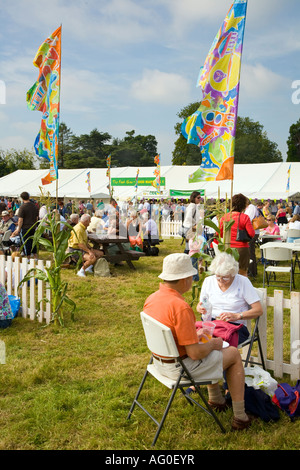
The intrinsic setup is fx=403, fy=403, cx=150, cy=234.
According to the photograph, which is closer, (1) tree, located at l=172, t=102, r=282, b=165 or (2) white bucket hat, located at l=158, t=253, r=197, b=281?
(2) white bucket hat, located at l=158, t=253, r=197, b=281

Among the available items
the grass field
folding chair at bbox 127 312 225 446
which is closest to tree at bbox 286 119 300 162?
the grass field

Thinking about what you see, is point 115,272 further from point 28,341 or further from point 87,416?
point 87,416

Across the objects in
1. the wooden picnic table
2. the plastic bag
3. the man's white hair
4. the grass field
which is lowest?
the grass field

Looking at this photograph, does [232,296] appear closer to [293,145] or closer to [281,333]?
[281,333]

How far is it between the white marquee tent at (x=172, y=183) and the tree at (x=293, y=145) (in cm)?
3276

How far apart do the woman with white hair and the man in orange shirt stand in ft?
1.82

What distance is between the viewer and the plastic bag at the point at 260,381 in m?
3.25

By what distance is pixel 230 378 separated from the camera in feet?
10.0

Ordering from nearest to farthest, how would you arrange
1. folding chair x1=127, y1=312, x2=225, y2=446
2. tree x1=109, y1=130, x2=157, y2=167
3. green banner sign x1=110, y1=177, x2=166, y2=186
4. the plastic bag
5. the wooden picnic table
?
folding chair x1=127, y1=312, x2=225, y2=446 → the plastic bag → the wooden picnic table → green banner sign x1=110, y1=177, x2=166, y2=186 → tree x1=109, y1=130, x2=157, y2=167

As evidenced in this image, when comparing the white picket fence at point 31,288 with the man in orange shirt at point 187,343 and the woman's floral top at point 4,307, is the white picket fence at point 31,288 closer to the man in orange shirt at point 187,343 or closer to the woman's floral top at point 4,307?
the woman's floral top at point 4,307

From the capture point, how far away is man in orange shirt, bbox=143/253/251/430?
275cm

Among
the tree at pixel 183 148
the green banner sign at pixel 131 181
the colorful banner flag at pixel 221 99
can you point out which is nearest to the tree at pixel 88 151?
the tree at pixel 183 148

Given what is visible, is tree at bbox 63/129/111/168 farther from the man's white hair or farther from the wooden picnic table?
the man's white hair
